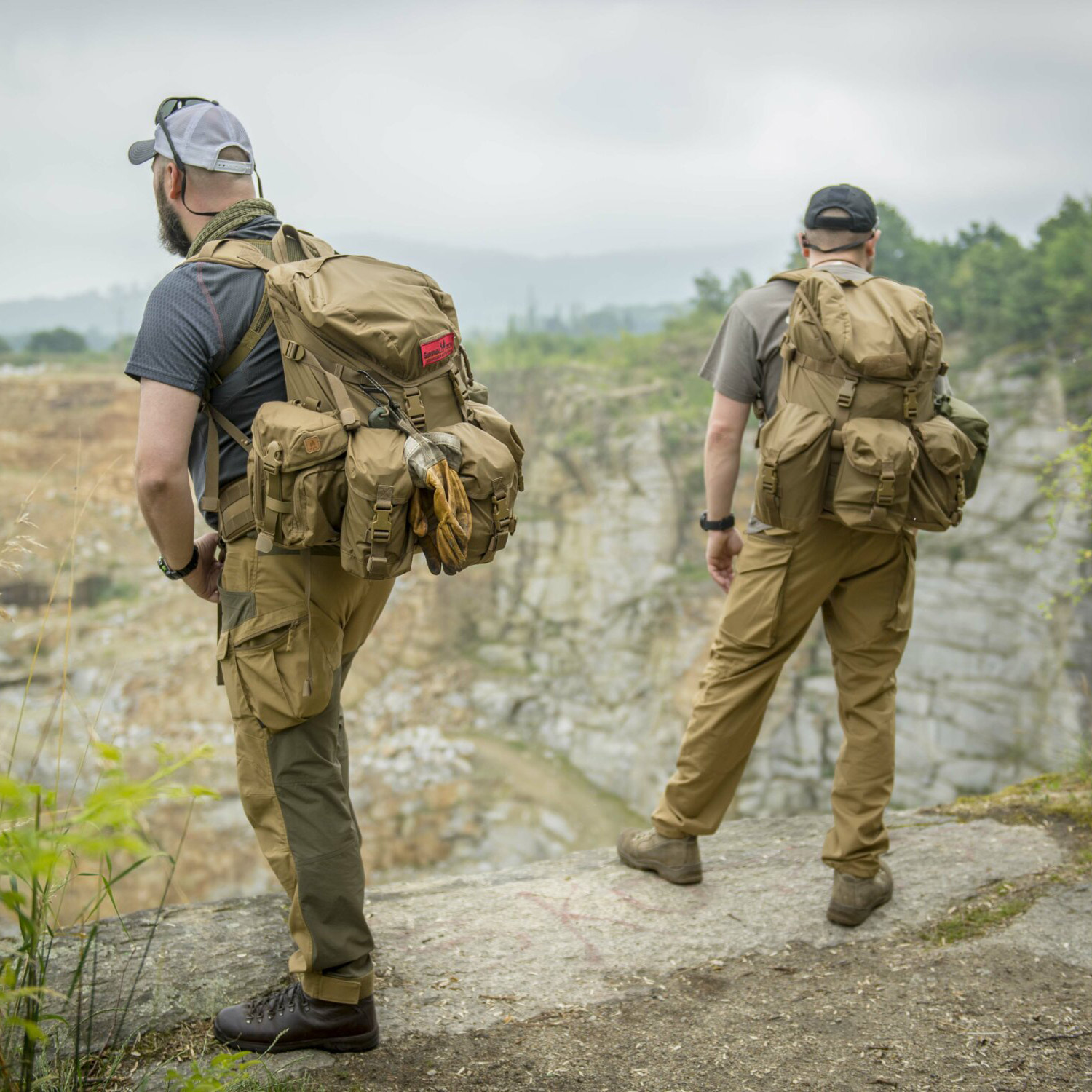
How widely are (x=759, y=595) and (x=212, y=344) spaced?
161cm

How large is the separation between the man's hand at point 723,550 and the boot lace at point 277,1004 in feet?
5.23

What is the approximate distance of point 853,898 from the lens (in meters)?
2.83

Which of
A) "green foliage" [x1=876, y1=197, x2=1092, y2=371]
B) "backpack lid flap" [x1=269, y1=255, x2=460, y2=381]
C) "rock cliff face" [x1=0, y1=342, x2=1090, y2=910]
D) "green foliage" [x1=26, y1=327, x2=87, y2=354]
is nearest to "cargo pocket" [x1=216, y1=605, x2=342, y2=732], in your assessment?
"backpack lid flap" [x1=269, y1=255, x2=460, y2=381]

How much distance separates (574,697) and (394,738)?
3433 millimetres

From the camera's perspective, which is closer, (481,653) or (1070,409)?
(1070,409)

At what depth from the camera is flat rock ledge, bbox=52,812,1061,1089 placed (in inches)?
93.7

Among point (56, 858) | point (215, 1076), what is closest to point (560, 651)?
point (215, 1076)

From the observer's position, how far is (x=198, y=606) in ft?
62.9

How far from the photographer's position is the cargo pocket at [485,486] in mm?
2002

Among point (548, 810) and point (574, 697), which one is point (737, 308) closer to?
point (548, 810)

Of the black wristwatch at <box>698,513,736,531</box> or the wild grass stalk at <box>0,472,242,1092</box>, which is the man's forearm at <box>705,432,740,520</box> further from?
the wild grass stalk at <box>0,472,242,1092</box>

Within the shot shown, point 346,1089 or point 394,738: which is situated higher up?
point 346,1089

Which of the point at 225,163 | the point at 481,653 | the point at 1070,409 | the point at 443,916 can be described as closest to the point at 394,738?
the point at 481,653

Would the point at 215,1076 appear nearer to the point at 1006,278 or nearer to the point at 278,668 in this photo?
the point at 278,668
